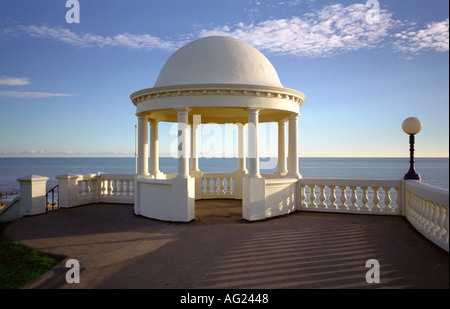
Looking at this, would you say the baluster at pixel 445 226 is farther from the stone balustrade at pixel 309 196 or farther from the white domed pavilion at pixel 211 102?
the white domed pavilion at pixel 211 102

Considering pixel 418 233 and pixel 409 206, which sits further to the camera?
pixel 409 206

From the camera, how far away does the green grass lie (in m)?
5.73

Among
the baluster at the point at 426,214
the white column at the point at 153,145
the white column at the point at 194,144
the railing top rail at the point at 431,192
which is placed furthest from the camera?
the white column at the point at 194,144

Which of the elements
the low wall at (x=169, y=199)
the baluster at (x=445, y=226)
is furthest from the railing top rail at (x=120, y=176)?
the baluster at (x=445, y=226)

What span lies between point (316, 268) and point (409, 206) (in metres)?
5.64

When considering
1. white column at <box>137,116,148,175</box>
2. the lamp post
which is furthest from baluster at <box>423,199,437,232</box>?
white column at <box>137,116,148,175</box>

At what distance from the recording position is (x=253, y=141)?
1013 centimetres

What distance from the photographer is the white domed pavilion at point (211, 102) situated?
9.89m

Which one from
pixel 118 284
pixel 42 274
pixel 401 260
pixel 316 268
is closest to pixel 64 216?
pixel 42 274

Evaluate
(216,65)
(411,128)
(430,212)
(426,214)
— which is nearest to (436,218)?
(430,212)

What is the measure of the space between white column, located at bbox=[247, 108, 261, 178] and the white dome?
1.13 metres

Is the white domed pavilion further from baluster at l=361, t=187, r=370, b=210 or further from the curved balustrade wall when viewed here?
baluster at l=361, t=187, r=370, b=210
